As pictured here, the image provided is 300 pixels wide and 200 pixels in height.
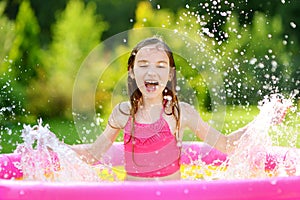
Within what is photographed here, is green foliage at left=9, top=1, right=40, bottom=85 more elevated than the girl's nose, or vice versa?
green foliage at left=9, top=1, right=40, bottom=85

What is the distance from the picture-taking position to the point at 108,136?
2.28 metres

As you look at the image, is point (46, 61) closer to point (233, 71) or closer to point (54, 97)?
point (54, 97)

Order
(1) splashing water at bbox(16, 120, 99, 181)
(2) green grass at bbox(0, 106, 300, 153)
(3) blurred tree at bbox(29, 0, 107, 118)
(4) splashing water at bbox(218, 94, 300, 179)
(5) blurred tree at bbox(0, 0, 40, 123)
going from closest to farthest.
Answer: (1) splashing water at bbox(16, 120, 99, 181) → (4) splashing water at bbox(218, 94, 300, 179) → (2) green grass at bbox(0, 106, 300, 153) → (5) blurred tree at bbox(0, 0, 40, 123) → (3) blurred tree at bbox(29, 0, 107, 118)

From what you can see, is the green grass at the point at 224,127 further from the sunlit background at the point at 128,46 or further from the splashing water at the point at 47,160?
the splashing water at the point at 47,160

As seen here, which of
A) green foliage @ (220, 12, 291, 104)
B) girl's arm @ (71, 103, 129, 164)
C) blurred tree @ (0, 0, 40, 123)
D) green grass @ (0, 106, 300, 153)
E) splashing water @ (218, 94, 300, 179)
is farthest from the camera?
green foliage @ (220, 12, 291, 104)

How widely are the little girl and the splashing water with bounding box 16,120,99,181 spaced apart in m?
0.08

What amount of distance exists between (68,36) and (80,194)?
6.13 metres

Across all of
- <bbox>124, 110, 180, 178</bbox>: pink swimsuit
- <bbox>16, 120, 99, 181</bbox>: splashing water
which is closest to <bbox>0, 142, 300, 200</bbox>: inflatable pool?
<bbox>16, 120, 99, 181</bbox>: splashing water

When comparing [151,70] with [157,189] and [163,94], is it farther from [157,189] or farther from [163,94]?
[157,189]

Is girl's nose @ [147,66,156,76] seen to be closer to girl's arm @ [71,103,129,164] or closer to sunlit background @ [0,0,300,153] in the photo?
girl's arm @ [71,103,129,164]

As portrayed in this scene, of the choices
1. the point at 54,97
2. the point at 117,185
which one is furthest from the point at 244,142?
the point at 54,97

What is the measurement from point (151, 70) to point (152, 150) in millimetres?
273

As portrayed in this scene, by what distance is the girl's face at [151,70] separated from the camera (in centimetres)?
219

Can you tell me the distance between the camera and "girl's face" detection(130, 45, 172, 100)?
2191mm
